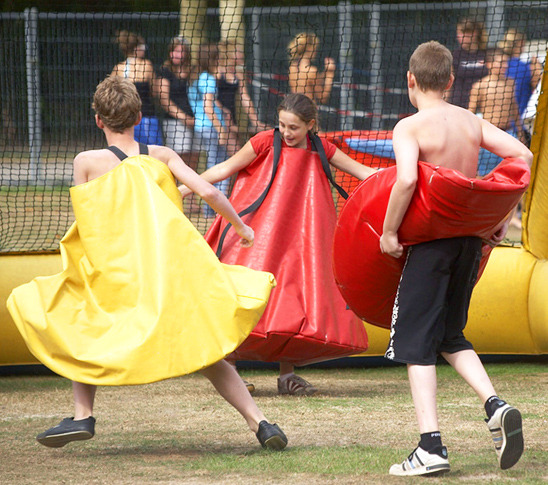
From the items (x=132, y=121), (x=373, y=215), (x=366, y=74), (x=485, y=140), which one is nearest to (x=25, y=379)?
(x=132, y=121)

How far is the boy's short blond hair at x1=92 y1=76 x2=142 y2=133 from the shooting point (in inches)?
153

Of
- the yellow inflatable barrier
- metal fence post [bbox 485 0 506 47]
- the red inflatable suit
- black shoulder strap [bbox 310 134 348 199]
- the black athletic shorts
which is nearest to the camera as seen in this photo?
the black athletic shorts

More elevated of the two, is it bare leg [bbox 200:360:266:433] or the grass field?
bare leg [bbox 200:360:266:433]

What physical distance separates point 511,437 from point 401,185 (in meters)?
1.01

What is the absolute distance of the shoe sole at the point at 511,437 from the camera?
3334 mm

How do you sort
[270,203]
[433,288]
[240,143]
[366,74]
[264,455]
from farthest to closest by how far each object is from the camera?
[366,74]
[240,143]
[270,203]
[264,455]
[433,288]

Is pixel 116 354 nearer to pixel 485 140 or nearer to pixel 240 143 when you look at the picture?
pixel 485 140

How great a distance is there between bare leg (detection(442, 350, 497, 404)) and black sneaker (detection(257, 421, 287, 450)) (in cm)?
78

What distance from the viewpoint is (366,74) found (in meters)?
13.4

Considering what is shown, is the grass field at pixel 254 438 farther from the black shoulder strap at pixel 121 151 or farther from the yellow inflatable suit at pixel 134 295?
the black shoulder strap at pixel 121 151

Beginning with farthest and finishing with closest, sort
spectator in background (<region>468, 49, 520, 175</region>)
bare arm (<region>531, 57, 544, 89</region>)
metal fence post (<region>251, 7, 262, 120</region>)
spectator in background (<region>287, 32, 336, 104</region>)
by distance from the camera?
metal fence post (<region>251, 7, 262, 120</region>)
bare arm (<region>531, 57, 544, 89</region>)
spectator in background (<region>468, 49, 520, 175</region>)
spectator in background (<region>287, 32, 336, 104</region>)

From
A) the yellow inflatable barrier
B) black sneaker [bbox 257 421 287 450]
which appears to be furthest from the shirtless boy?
the yellow inflatable barrier

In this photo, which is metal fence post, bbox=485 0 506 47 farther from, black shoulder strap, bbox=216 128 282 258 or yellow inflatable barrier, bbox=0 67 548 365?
black shoulder strap, bbox=216 128 282 258

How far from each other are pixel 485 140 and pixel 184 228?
50.3 inches
